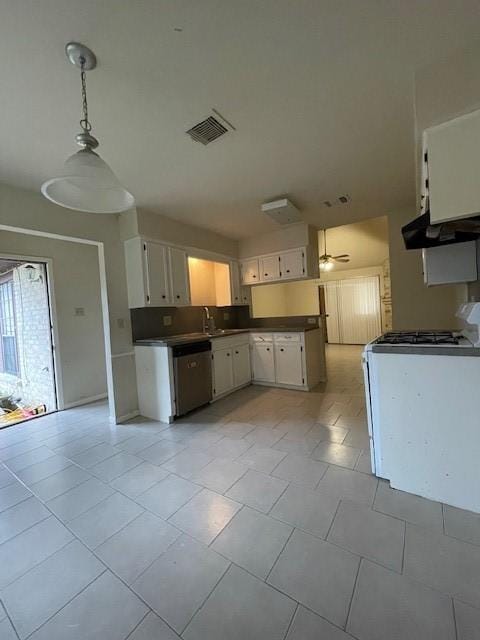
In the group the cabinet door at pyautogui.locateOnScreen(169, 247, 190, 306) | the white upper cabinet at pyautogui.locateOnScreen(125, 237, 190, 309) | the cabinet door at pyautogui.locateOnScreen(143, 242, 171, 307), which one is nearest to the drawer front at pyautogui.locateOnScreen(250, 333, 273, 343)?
the cabinet door at pyautogui.locateOnScreen(169, 247, 190, 306)

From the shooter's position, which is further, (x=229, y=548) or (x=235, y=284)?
(x=235, y=284)

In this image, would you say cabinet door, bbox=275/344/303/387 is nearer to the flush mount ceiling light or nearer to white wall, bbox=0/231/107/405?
white wall, bbox=0/231/107/405

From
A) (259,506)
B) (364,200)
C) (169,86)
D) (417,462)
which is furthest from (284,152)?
(259,506)

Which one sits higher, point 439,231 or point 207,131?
A: point 207,131

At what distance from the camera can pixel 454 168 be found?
4.50ft

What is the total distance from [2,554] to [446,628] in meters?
2.06

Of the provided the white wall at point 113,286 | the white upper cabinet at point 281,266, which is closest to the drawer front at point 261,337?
the white upper cabinet at point 281,266

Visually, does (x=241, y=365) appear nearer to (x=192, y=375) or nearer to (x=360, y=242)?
(x=192, y=375)

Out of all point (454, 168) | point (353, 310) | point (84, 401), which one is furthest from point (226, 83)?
point (353, 310)

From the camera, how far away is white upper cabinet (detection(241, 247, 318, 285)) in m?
4.33

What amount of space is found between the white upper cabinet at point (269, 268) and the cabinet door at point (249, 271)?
11cm

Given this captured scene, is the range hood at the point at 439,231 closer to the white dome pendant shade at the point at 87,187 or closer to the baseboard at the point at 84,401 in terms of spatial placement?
the white dome pendant shade at the point at 87,187

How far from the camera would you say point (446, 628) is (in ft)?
3.34

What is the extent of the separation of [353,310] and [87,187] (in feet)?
27.3
